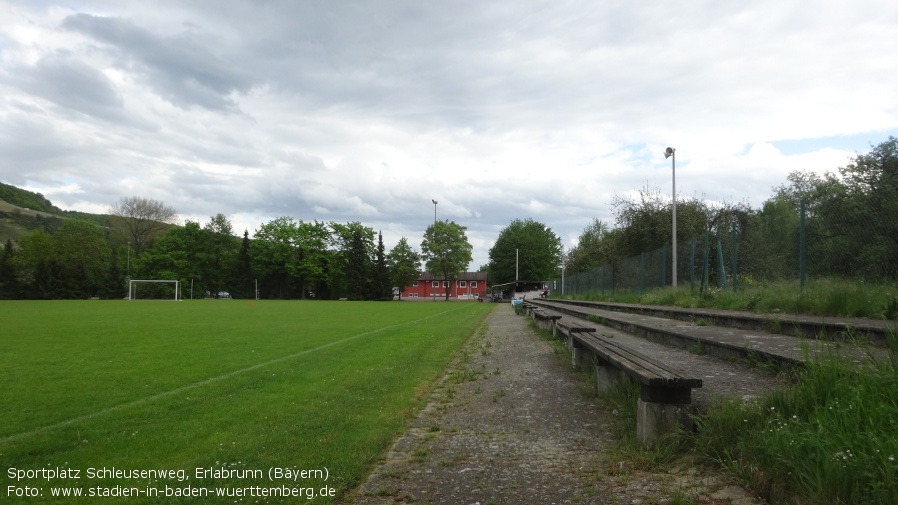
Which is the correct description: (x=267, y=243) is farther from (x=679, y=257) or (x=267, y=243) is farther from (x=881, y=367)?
(x=881, y=367)

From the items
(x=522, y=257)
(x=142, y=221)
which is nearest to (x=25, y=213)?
(x=142, y=221)

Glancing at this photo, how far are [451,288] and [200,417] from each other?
103394 mm

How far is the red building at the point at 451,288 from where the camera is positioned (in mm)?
107625

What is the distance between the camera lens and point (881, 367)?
336 centimetres

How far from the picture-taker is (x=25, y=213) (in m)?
135

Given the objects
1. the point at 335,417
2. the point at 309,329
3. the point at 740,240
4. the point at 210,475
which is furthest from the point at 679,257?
the point at 210,475

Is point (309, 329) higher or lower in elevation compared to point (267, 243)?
lower

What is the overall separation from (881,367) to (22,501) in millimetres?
5299

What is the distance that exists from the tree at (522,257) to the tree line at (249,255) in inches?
638

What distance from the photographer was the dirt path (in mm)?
3225

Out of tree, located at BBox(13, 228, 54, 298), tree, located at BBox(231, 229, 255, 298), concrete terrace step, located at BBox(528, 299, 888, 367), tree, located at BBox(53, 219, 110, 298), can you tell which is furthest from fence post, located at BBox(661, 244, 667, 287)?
tree, located at BBox(231, 229, 255, 298)

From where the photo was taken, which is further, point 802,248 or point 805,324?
point 802,248

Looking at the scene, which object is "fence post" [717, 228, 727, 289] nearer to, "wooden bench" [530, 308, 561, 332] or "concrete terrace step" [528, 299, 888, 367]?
"concrete terrace step" [528, 299, 888, 367]

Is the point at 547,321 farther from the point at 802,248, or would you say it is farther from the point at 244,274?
the point at 244,274
